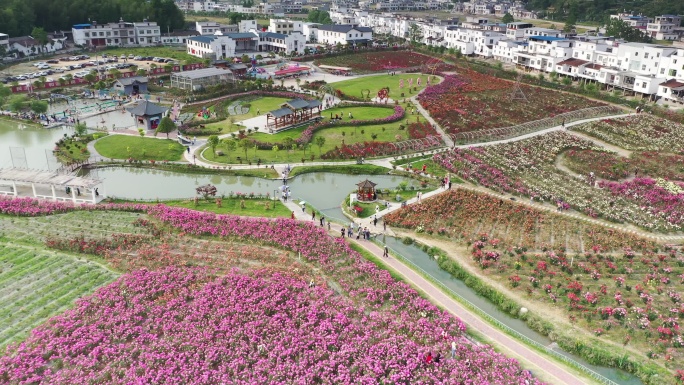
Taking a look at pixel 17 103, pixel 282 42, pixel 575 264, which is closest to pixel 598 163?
pixel 575 264

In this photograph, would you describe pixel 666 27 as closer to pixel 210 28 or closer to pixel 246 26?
pixel 246 26

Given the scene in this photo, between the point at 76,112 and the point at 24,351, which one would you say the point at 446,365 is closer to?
the point at 24,351

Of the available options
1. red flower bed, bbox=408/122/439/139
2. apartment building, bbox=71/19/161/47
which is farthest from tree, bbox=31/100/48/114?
apartment building, bbox=71/19/161/47

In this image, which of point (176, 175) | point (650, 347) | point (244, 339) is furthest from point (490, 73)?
point (244, 339)

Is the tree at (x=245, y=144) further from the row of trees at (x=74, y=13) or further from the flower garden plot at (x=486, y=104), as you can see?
the row of trees at (x=74, y=13)

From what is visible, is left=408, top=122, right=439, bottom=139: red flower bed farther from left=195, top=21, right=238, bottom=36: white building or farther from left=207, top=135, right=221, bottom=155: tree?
left=195, top=21, right=238, bottom=36: white building
